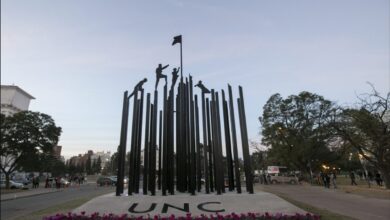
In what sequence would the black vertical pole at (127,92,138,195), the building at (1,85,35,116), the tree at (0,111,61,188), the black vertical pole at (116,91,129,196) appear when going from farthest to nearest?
the building at (1,85,35,116)
the tree at (0,111,61,188)
the black vertical pole at (127,92,138,195)
the black vertical pole at (116,91,129,196)

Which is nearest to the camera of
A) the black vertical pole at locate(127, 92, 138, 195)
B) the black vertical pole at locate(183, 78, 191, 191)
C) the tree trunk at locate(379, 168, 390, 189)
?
the black vertical pole at locate(127, 92, 138, 195)

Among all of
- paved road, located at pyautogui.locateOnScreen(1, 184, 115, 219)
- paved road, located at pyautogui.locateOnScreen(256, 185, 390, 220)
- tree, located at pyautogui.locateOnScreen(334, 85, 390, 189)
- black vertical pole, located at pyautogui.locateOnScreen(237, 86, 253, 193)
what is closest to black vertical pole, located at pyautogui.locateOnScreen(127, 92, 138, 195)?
black vertical pole, located at pyautogui.locateOnScreen(237, 86, 253, 193)

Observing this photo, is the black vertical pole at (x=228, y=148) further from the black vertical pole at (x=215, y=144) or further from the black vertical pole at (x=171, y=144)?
the black vertical pole at (x=171, y=144)

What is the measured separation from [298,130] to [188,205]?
39378 millimetres

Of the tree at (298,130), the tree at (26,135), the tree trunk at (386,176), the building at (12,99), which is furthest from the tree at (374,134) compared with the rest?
the building at (12,99)

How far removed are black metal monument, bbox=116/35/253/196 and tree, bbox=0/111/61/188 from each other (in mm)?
30177

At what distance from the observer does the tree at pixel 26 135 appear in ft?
122

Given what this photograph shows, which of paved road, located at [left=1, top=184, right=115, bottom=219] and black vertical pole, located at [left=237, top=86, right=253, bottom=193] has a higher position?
black vertical pole, located at [left=237, top=86, right=253, bottom=193]

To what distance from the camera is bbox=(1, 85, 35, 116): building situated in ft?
301

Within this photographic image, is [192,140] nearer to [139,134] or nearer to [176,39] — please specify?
[139,134]

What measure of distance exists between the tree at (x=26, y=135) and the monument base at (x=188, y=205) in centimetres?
3169

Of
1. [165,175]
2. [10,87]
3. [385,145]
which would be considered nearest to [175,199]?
[165,175]

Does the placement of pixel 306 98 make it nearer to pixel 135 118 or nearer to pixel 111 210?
pixel 135 118

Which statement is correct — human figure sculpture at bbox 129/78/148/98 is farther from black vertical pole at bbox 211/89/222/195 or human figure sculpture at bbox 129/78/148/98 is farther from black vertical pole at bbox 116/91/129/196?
black vertical pole at bbox 211/89/222/195
